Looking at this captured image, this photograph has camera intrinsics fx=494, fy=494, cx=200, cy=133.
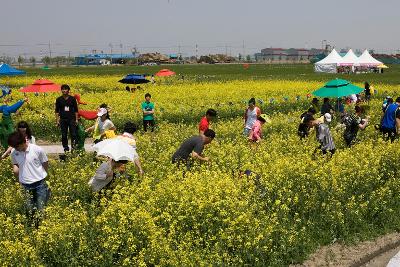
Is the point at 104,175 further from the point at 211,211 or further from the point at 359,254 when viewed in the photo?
the point at 359,254

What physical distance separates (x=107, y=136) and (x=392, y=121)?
8528 mm

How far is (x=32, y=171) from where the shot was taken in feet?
26.3

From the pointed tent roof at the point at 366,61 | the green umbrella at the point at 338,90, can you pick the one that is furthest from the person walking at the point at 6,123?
the pointed tent roof at the point at 366,61

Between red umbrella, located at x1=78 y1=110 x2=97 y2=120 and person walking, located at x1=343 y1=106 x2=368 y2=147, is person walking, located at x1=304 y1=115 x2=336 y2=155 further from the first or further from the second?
red umbrella, located at x1=78 y1=110 x2=97 y2=120

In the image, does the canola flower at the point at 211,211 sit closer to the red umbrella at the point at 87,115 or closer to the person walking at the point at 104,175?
the person walking at the point at 104,175

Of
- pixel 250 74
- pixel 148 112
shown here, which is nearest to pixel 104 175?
pixel 148 112

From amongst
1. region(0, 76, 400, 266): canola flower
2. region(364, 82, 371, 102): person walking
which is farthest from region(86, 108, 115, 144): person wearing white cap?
region(364, 82, 371, 102): person walking

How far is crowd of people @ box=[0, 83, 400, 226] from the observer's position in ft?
26.4

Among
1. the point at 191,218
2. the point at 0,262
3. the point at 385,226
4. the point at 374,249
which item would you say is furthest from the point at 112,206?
the point at 385,226

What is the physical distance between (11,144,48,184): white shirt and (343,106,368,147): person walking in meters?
8.45

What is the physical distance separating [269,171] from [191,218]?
8.54ft

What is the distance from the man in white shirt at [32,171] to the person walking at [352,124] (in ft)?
27.6

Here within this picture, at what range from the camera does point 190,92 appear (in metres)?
31.7

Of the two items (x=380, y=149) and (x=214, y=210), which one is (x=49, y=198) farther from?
(x=380, y=149)
